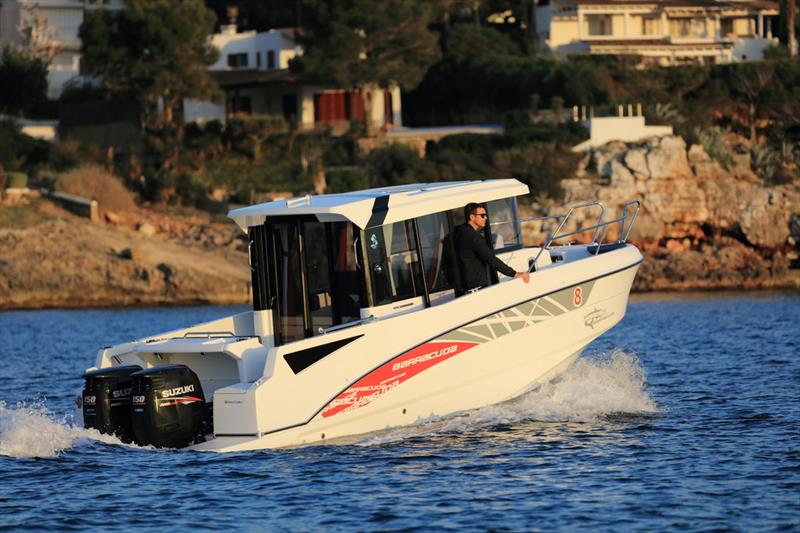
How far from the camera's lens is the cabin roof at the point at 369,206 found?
15.5 metres

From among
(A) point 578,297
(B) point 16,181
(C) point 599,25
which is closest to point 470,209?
(A) point 578,297

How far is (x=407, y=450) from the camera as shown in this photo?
15.0 m

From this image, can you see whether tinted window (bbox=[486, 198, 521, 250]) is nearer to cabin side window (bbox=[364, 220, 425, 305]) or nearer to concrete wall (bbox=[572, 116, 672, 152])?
cabin side window (bbox=[364, 220, 425, 305])

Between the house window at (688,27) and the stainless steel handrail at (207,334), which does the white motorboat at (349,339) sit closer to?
the stainless steel handrail at (207,334)

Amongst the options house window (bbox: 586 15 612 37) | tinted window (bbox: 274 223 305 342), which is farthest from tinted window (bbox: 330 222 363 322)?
house window (bbox: 586 15 612 37)

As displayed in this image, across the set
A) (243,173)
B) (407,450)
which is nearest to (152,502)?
(407,450)

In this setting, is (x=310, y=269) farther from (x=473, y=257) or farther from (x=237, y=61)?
(x=237, y=61)

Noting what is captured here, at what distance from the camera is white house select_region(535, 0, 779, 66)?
62.0 metres

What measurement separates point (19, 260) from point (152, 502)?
2731 cm

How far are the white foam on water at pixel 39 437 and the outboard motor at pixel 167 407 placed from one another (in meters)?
0.54

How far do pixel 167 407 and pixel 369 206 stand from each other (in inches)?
118

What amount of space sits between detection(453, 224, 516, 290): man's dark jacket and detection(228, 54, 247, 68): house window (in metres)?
45.8

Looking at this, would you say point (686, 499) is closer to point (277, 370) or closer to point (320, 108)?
point (277, 370)

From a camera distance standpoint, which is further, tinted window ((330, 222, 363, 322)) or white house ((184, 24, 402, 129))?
white house ((184, 24, 402, 129))
